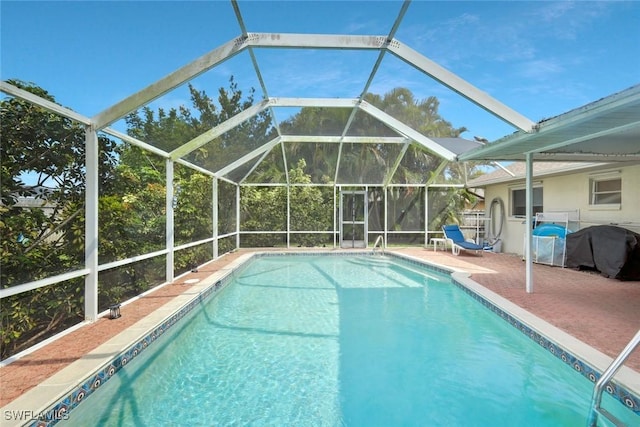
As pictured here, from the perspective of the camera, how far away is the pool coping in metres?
2.53

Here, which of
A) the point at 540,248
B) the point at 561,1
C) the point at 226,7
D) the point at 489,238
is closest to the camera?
the point at 226,7

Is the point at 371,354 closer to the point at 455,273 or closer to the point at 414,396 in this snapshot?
the point at 414,396

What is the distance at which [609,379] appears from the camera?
223 cm

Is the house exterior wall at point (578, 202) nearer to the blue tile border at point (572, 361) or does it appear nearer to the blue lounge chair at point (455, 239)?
the blue lounge chair at point (455, 239)

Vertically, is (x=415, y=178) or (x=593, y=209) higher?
(x=415, y=178)

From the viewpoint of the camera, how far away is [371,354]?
4164 mm

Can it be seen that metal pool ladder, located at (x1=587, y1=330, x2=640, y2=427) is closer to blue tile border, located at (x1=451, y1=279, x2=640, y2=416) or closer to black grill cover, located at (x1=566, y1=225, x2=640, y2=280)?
blue tile border, located at (x1=451, y1=279, x2=640, y2=416)

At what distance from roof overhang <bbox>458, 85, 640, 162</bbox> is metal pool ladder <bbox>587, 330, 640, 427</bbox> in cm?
225

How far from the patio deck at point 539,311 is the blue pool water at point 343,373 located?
47 centimetres

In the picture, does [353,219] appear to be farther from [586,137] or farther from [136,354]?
[136,354]

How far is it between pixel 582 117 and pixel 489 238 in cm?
990

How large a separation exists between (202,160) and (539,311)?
7.22 meters

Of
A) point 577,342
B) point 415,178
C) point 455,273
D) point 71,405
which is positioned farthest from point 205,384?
point 415,178

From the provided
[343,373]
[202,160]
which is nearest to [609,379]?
[343,373]
